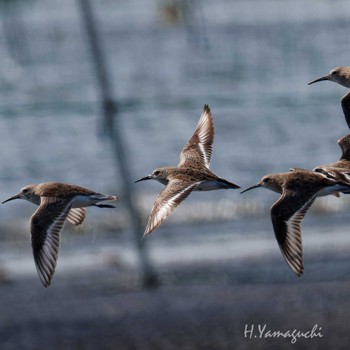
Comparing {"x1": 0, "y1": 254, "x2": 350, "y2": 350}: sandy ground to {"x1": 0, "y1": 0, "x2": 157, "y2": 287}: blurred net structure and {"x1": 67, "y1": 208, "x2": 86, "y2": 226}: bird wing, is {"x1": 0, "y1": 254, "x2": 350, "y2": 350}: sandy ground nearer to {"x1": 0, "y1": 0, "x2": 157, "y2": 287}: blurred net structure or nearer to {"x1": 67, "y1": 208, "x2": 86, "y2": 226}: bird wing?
{"x1": 0, "y1": 0, "x2": 157, "y2": 287}: blurred net structure

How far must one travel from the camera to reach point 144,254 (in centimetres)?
2066

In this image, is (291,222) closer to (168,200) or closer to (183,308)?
(168,200)

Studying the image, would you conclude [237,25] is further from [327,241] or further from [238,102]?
[327,241]

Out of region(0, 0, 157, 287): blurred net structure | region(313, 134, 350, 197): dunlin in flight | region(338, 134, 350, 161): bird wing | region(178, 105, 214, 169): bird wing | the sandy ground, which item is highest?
region(313, 134, 350, 197): dunlin in flight

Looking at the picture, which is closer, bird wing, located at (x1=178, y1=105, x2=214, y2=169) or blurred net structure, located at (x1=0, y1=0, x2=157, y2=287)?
bird wing, located at (x1=178, y1=105, x2=214, y2=169)

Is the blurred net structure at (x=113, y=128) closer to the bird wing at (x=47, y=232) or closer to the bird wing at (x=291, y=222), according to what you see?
the bird wing at (x=47, y=232)

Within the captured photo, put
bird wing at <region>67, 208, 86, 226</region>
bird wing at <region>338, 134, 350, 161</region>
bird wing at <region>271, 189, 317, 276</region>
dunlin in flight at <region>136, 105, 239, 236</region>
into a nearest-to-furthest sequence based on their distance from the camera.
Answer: bird wing at <region>271, 189, 317, 276</region>
dunlin in flight at <region>136, 105, 239, 236</region>
bird wing at <region>67, 208, 86, 226</region>
bird wing at <region>338, 134, 350, 161</region>

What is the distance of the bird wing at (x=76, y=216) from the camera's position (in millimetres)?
11070

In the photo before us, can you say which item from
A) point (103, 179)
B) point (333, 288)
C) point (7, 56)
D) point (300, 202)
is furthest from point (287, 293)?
point (300, 202)

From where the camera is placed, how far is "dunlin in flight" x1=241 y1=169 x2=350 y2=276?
394 inches

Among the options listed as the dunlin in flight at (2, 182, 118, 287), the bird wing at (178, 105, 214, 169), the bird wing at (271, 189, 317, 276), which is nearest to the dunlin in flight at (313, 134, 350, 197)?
the bird wing at (271, 189, 317, 276)

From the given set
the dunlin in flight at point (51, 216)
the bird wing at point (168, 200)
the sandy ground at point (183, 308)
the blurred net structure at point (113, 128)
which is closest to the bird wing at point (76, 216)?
the dunlin in flight at point (51, 216)

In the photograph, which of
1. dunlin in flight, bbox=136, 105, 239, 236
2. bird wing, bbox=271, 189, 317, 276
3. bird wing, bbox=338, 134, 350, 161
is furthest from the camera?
bird wing, bbox=338, 134, 350, 161

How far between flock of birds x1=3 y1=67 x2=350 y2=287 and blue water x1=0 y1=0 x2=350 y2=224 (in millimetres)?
9342
